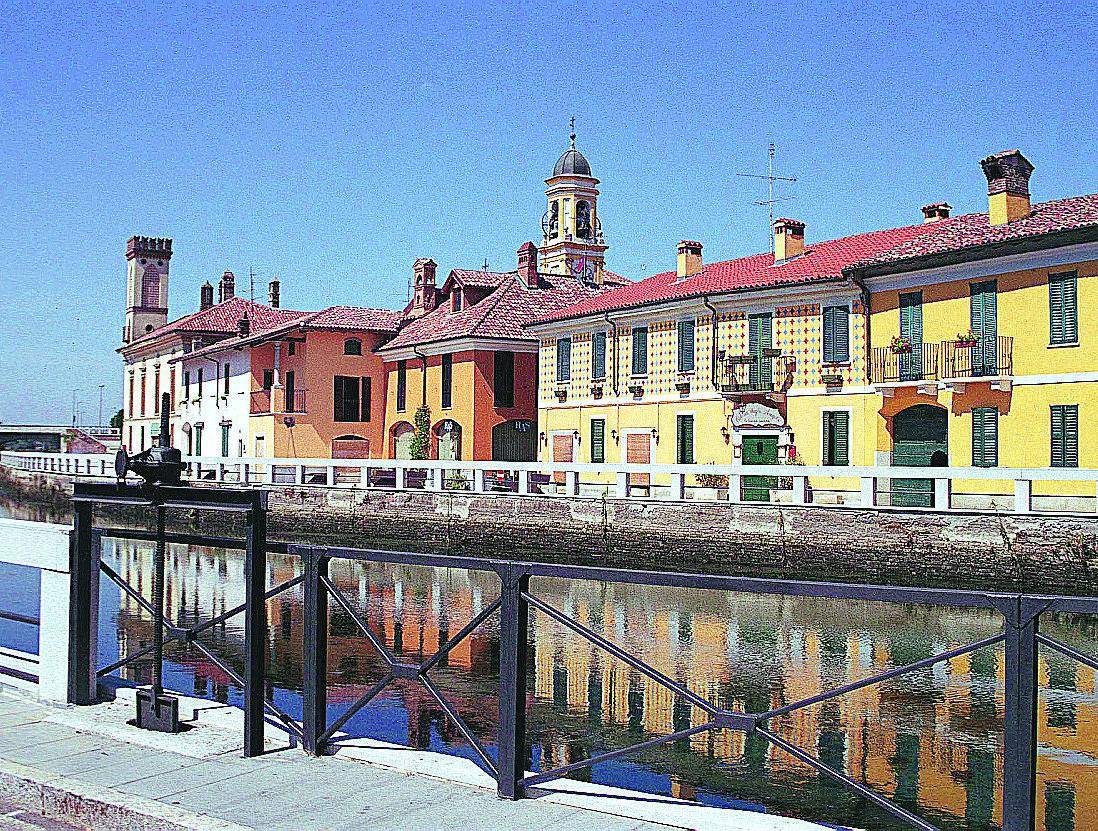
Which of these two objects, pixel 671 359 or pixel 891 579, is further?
pixel 671 359

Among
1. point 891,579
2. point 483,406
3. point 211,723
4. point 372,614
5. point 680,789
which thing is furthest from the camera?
point 483,406

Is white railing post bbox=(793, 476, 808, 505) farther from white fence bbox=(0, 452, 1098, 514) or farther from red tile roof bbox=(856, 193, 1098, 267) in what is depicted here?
red tile roof bbox=(856, 193, 1098, 267)

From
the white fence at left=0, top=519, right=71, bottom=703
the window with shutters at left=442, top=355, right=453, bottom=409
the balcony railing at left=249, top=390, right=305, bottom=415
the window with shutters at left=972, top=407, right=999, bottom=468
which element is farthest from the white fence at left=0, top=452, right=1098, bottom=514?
the white fence at left=0, top=519, right=71, bottom=703

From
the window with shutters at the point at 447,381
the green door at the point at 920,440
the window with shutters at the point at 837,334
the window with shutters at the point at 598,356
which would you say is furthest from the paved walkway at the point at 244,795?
the window with shutters at the point at 447,381

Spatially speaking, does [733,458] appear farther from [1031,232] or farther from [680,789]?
[680,789]

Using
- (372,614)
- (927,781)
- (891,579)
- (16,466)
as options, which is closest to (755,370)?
(891,579)

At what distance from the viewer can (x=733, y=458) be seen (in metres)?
35.2

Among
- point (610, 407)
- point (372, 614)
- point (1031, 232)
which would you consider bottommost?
point (372, 614)

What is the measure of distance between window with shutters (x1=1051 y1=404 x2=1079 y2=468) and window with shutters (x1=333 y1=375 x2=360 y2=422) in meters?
31.4

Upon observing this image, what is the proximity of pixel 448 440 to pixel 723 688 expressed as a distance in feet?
109

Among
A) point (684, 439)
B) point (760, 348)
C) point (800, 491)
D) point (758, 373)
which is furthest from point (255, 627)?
point (684, 439)

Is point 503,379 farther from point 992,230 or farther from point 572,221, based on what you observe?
point 572,221

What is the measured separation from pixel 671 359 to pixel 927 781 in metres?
29.0

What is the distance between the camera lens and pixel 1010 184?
3061 cm
